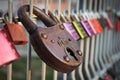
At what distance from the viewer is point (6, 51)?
21.1 inches

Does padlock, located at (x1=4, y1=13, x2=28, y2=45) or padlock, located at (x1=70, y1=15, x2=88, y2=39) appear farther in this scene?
padlock, located at (x1=70, y1=15, x2=88, y2=39)

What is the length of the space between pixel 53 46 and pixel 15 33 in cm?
9

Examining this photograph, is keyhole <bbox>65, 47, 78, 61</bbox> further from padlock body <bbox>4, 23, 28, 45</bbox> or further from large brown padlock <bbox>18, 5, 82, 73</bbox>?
padlock body <bbox>4, 23, 28, 45</bbox>

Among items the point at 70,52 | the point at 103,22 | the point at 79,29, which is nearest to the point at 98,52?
the point at 103,22

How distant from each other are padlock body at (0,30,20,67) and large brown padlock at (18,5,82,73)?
0.20ft

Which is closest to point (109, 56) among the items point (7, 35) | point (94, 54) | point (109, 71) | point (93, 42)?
point (109, 71)

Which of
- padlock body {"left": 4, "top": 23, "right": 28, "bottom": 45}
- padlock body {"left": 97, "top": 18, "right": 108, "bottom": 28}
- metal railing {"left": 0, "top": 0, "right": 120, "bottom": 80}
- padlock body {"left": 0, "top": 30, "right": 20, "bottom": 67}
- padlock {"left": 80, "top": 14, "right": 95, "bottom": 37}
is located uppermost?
padlock body {"left": 4, "top": 23, "right": 28, "bottom": 45}

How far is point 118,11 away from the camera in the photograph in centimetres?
209

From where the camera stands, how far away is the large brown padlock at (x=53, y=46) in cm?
58

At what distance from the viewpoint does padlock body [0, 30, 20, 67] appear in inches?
20.6

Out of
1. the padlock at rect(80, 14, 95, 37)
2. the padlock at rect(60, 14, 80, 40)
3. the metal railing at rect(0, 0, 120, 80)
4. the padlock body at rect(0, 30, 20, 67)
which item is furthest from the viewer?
the metal railing at rect(0, 0, 120, 80)

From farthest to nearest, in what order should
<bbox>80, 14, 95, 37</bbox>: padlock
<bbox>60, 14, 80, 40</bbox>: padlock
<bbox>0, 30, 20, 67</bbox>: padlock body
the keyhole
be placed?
<bbox>80, 14, 95, 37</bbox>: padlock
<bbox>60, 14, 80, 40</bbox>: padlock
the keyhole
<bbox>0, 30, 20, 67</bbox>: padlock body

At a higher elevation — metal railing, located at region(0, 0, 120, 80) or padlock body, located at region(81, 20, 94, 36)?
padlock body, located at region(81, 20, 94, 36)

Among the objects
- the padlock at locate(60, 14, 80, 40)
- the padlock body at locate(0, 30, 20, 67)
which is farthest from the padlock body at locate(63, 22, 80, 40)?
the padlock body at locate(0, 30, 20, 67)
